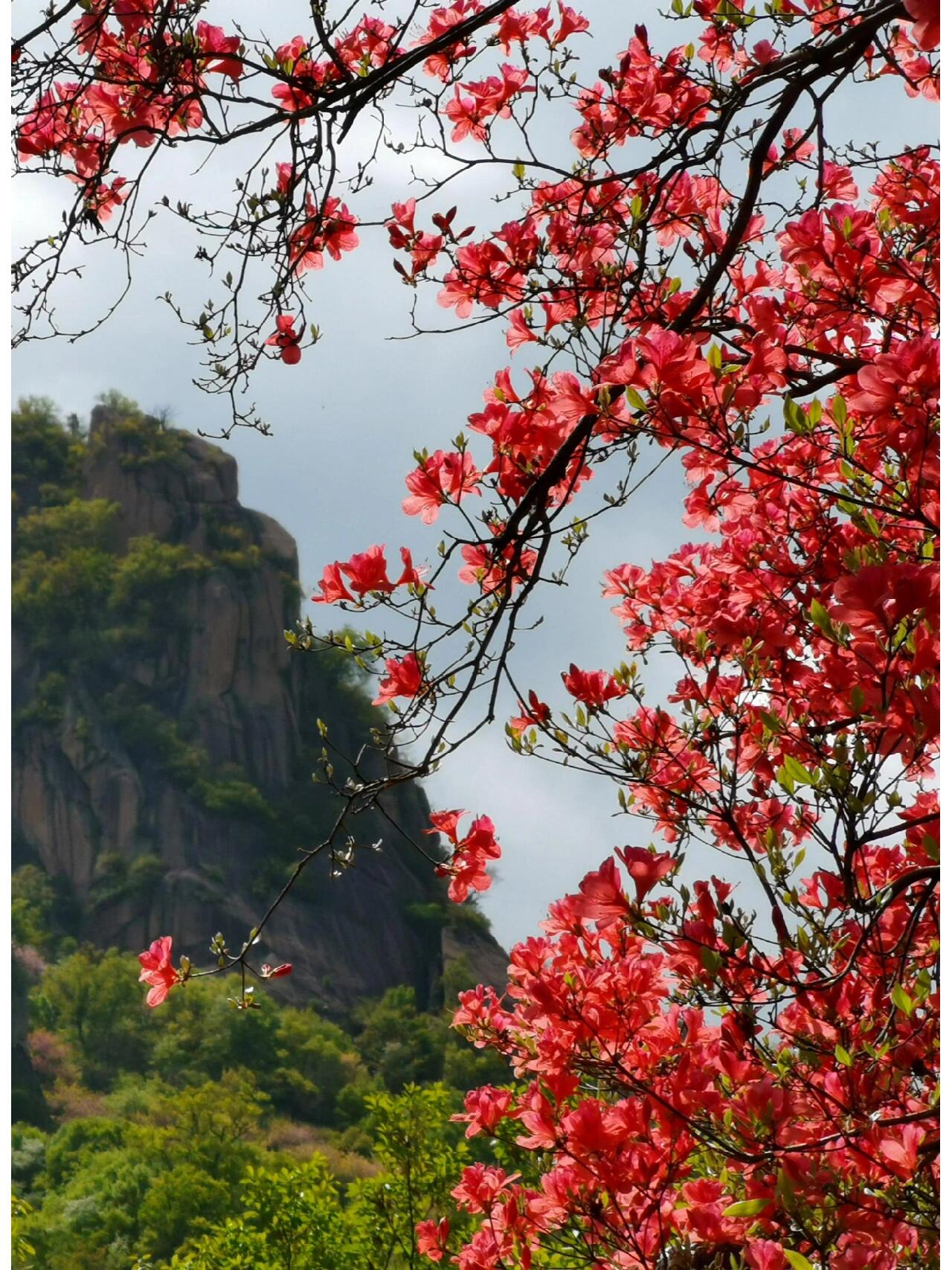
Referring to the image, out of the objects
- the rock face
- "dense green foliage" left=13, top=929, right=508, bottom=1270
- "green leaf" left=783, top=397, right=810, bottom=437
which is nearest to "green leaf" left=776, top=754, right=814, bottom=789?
"green leaf" left=783, top=397, right=810, bottom=437

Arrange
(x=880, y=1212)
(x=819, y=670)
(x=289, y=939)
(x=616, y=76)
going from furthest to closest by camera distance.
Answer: (x=289, y=939) → (x=616, y=76) → (x=819, y=670) → (x=880, y=1212)

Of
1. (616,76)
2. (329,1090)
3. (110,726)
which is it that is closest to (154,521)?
(110,726)

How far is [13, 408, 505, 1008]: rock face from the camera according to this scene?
3247 cm

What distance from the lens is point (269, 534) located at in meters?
39.3

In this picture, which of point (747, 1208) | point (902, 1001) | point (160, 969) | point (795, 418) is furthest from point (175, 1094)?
point (795, 418)

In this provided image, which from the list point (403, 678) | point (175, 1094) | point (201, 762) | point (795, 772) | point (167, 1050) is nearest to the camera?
point (795, 772)

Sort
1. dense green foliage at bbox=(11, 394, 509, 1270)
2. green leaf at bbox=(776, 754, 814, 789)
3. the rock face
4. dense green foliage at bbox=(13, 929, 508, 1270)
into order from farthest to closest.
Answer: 1. the rock face
2. dense green foliage at bbox=(13, 929, 508, 1270)
3. dense green foliage at bbox=(11, 394, 509, 1270)
4. green leaf at bbox=(776, 754, 814, 789)

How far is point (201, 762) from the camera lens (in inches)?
1367

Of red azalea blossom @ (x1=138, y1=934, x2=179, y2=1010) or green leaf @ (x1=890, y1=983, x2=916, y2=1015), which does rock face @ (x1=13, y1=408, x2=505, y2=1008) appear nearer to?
red azalea blossom @ (x1=138, y1=934, x2=179, y2=1010)

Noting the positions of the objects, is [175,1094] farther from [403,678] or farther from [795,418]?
[795,418]

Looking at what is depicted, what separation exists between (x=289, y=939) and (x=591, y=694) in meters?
31.7

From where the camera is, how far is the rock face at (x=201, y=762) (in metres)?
32.5

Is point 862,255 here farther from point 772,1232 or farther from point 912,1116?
point 772,1232

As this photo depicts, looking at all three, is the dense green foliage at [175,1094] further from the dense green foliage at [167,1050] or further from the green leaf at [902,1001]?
the green leaf at [902,1001]
